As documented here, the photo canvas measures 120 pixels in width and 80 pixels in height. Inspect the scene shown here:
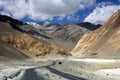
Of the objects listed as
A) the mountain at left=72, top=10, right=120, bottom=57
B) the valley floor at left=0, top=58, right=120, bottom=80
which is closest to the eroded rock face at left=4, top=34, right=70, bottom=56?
the mountain at left=72, top=10, right=120, bottom=57

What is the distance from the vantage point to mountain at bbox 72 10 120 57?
132 m

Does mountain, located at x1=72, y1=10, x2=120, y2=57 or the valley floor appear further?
mountain, located at x1=72, y1=10, x2=120, y2=57

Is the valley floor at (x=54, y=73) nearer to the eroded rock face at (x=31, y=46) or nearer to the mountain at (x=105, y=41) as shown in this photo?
the eroded rock face at (x=31, y=46)

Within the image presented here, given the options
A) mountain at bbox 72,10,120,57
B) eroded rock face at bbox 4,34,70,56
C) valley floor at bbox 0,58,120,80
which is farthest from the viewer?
mountain at bbox 72,10,120,57

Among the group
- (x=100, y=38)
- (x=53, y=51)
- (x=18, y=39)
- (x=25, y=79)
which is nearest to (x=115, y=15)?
(x=100, y=38)

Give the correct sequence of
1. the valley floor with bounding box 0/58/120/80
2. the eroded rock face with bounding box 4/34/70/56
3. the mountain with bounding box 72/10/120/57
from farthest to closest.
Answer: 1. the mountain with bounding box 72/10/120/57
2. the eroded rock face with bounding box 4/34/70/56
3. the valley floor with bounding box 0/58/120/80

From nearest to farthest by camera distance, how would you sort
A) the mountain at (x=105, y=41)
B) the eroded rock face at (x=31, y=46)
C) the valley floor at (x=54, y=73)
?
the valley floor at (x=54, y=73) → the eroded rock face at (x=31, y=46) → the mountain at (x=105, y=41)

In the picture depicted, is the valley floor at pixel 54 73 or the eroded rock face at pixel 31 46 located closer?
the valley floor at pixel 54 73

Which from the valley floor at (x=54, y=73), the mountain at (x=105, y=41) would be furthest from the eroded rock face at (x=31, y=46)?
the valley floor at (x=54, y=73)

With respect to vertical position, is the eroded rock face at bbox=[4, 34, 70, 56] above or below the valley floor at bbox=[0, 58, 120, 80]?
above

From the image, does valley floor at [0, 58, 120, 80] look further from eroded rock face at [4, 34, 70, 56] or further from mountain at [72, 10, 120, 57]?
mountain at [72, 10, 120, 57]

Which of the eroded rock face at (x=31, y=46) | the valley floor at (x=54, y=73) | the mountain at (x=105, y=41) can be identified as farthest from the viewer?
the mountain at (x=105, y=41)

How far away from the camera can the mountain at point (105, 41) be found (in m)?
132

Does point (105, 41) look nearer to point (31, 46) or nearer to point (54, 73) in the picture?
point (31, 46)
